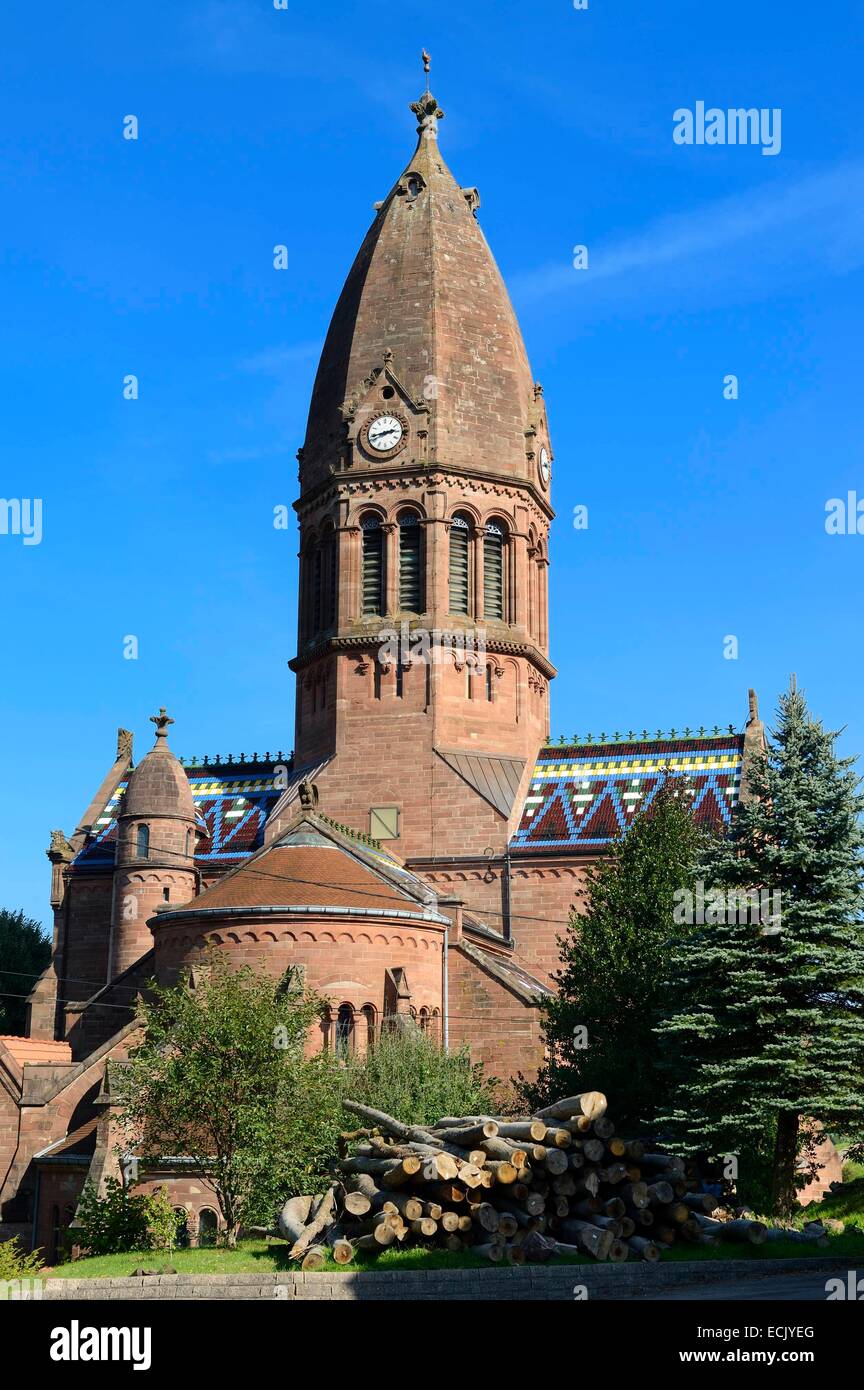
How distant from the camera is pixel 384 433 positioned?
55.8 meters

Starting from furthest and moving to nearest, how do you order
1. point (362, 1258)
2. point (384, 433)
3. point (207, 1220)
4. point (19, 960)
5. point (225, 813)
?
point (19, 960) < point (225, 813) < point (384, 433) < point (207, 1220) < point (362, 1258)

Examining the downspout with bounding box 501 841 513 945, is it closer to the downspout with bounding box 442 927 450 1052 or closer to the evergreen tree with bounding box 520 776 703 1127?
the downspout with bounding box 442 927 450 1052

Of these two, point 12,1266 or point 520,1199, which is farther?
point 12,1266

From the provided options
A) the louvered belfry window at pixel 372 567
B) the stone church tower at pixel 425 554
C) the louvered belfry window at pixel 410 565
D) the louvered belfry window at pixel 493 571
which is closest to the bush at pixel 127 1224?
the stone church tower at pixel 425 554

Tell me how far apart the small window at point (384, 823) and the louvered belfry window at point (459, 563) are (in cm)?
720

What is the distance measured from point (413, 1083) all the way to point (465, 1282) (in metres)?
13.1

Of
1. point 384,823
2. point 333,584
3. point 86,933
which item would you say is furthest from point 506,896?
point 86,933

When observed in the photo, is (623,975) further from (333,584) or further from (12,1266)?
(333,584)

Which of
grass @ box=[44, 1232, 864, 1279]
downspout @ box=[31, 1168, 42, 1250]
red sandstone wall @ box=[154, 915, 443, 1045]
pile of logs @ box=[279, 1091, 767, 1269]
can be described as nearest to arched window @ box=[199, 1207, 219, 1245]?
grass @ box=[44, 1232, 864, 1279]

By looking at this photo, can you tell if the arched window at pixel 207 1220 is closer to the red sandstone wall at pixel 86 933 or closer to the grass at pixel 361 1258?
the grass at pixel 361 1258

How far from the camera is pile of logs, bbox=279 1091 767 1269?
2416 centimetres

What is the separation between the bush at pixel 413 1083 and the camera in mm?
34750
